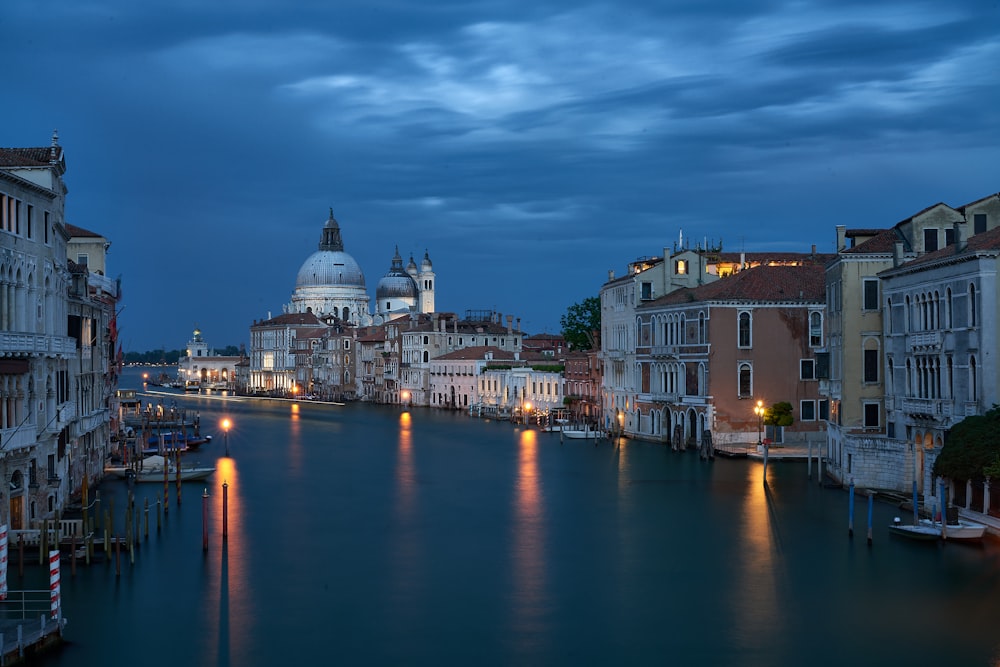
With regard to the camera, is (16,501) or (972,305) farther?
(972,305)

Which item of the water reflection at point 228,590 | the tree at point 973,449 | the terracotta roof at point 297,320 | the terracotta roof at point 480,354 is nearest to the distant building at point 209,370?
the terracotta roof at point 297,320

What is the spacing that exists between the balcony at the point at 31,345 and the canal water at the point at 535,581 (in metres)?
3.04

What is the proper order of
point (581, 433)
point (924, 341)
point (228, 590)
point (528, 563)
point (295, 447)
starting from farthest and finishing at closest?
point (581, 433), point (295, 447), point (924, 341), point (528, 563), point (228, 590)

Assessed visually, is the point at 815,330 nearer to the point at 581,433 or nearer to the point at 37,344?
the point at 581,433

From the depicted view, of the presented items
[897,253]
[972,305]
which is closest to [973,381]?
[972,305]

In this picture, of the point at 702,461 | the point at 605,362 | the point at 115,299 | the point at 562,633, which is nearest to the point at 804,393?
the point at 702,461

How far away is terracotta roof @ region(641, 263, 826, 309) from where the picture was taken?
35.7m

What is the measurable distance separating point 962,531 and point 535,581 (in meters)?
6.38

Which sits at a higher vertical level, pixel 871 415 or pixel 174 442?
pixel 871 415

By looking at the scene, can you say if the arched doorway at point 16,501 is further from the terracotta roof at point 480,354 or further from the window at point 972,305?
the terracotta roof at point 480,354

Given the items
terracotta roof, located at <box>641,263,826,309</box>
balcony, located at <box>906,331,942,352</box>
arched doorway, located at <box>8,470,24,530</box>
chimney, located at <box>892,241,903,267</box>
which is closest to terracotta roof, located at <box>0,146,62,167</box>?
arched doorway, located at <box>8,470,24,530</box>

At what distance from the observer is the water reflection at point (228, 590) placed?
14844mm

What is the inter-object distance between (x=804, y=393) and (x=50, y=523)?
2248 centimetres

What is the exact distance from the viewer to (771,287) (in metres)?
36.1
